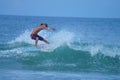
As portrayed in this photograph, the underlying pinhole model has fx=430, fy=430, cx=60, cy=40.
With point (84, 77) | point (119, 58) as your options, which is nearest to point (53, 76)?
point (84, 77)

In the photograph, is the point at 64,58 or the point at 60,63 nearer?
the point at 60,63

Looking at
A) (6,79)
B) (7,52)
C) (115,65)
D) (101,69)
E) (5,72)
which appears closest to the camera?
(6,79)

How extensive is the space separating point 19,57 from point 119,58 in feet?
9.80

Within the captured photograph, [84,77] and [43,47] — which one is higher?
[43,47]

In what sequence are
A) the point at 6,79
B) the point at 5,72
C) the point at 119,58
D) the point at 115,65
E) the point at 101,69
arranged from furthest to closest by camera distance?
the point at 119,58 < the point at 115,65 < the point at 101,69 < the point at 5,72 < the point at 6,79

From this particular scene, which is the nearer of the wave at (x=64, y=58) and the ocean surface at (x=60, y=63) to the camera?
the ocean surface at (x=60, y=63)

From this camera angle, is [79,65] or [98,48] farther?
[98,48]

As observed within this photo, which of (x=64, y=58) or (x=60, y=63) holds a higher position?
(x=64, y=58)

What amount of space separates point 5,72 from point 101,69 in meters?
2.56

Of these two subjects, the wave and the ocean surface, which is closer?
the ocean surface

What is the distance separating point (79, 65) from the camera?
11.8 m

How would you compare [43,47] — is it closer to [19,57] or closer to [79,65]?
[19,57]

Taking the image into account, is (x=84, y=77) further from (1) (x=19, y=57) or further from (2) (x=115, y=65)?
(1) (x=19, y=57)

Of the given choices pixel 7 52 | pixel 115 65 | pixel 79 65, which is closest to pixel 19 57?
pixel 7 52
